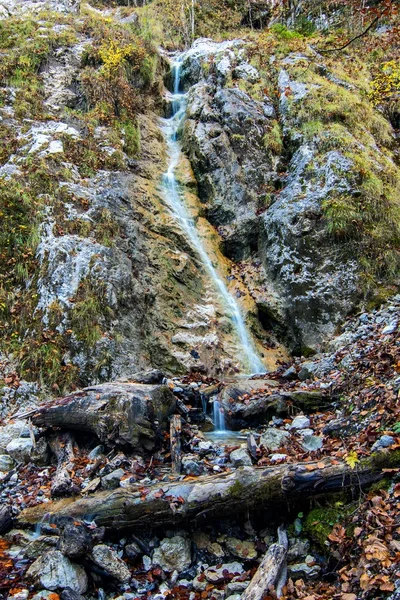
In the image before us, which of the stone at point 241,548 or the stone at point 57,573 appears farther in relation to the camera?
the stone at point 241,548

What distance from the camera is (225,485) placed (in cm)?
400

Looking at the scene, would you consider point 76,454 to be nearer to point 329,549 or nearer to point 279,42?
point 329,549

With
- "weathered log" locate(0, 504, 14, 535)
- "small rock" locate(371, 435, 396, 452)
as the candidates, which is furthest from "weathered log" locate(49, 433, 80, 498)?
"small rock" locate(371, 435, 396, 452)

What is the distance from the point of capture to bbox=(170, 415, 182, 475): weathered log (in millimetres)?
5004

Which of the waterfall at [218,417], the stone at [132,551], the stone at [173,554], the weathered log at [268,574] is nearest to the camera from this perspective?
the weathered log at [268,574]

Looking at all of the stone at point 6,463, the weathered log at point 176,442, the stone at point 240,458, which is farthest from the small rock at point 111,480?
the stone at point 6,463

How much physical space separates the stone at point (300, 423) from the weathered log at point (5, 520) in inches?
143

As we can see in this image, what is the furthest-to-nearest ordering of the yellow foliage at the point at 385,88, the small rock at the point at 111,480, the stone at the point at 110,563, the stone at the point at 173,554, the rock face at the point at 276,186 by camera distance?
the yellow foliage at the point at 385,88 < the rock face at the point at 276,186 < the small rock at the point at 111,480 < the stone at the point at 173,554 < the stone at the point at 110,563

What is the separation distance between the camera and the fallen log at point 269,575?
3154 mm

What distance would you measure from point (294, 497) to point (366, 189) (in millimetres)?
8404

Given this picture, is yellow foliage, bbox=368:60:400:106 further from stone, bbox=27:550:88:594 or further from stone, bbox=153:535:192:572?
stone, bbox=27:550:88:594

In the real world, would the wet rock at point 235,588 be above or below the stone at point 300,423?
above

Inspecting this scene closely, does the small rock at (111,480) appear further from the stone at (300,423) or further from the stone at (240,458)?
the stone at (300,423)

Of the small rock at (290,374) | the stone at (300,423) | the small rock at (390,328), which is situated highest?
the small rock at (390,328)
